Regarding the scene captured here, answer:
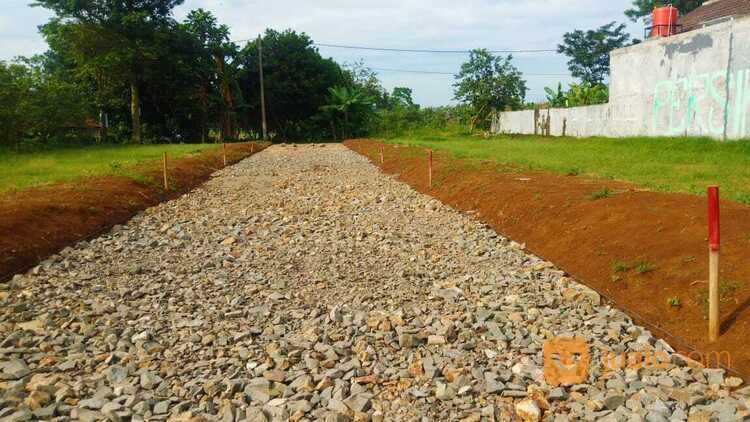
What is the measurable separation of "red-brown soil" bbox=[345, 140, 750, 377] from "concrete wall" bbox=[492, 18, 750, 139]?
8360 mm

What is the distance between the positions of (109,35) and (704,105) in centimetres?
3054

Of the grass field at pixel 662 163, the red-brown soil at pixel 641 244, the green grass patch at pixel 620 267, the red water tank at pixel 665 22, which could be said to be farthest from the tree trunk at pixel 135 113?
the green grass patch at pixel 620 267

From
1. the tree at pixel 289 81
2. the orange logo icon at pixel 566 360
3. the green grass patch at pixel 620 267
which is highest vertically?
the tree at pixel 289 81

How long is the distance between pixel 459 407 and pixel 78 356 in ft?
9.97

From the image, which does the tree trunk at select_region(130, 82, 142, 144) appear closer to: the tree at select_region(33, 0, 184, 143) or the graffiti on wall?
the tree at select_region(33, 0, 184, 143)

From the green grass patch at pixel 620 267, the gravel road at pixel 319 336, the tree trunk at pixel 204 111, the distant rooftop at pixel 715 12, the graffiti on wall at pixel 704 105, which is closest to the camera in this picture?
the gravel road at pixel 319 336

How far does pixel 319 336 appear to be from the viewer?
5215mm

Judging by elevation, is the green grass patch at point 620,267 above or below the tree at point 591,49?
below

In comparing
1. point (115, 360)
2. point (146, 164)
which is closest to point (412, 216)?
point (115, 360)

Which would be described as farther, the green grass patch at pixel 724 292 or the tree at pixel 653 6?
the tree at pixel 653 6

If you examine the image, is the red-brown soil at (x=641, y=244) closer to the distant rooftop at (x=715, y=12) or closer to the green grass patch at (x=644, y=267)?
the green grass patch at (x=644, y=267)

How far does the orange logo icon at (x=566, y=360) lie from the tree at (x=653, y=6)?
45304 millimetres

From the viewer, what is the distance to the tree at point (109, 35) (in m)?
33.8

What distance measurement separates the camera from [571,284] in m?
6.35
